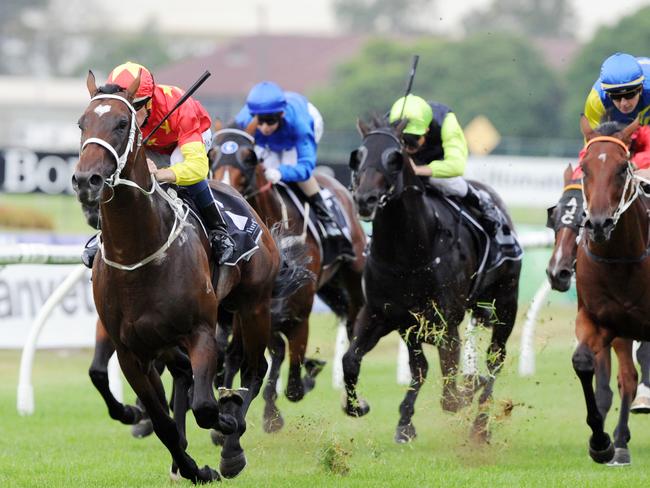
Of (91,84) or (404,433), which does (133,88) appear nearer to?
(91,84)

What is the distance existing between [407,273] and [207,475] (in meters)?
2.19

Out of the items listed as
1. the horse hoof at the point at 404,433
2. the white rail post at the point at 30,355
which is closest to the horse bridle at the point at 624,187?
the horse hoof at the point at 404,433

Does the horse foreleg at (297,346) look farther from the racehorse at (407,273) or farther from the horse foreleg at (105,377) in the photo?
the horse foreleg at (105,377)

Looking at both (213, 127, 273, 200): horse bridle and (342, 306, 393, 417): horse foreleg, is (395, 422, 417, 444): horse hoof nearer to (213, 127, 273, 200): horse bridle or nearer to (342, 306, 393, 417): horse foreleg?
(342, 306, 393, 417): horse foreleg

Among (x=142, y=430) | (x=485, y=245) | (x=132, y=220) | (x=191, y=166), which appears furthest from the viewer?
(x=485, y=245)

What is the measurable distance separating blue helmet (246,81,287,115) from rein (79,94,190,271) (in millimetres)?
2749

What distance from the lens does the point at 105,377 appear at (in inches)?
278

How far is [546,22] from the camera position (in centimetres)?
8744

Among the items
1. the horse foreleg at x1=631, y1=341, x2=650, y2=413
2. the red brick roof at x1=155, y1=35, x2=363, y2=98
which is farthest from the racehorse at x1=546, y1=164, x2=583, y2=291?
the red brick roof at x1=155, y1=35, x2=363, y2=98

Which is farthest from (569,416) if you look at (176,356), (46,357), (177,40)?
(177,40)

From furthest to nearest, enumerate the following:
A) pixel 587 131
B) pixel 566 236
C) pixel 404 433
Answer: pixel 404 433, pixel 566 236, pixel 587 131

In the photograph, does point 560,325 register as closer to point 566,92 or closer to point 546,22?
point 566,92

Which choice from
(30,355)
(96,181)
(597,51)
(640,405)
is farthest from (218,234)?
(597,51)

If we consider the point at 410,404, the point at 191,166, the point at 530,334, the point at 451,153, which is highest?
the point at 191,166
